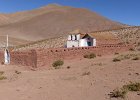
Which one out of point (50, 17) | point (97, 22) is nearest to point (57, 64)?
point (97, 22)

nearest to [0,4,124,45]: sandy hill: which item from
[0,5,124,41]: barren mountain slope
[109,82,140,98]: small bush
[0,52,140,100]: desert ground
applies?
[0,5,124,41]: barren mountain slope

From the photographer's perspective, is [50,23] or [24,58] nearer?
[24,58]

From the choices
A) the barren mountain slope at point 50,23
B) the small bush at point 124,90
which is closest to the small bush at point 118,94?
the small bush at point 124,90

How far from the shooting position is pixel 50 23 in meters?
152

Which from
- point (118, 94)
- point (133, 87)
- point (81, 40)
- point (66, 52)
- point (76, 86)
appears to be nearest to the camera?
point (118, 94)

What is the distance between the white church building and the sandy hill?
7817 cm

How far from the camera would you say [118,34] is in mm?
69312

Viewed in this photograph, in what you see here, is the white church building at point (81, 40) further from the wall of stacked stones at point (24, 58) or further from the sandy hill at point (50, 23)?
the sandy hill at point (50, 23)

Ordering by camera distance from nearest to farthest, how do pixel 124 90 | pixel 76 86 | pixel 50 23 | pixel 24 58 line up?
pixel 124 90 → pixel 76 86 → pixel 24 58 → pixel 50 23

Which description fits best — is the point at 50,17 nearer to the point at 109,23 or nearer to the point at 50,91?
the point at 109,23

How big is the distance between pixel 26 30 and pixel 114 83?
13515 centimetres

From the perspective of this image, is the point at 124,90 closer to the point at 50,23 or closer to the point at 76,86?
the point at 76,86

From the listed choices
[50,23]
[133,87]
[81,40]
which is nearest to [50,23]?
[50,23]

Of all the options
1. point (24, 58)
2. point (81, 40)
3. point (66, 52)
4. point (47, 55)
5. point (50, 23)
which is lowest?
point (24, 58)
